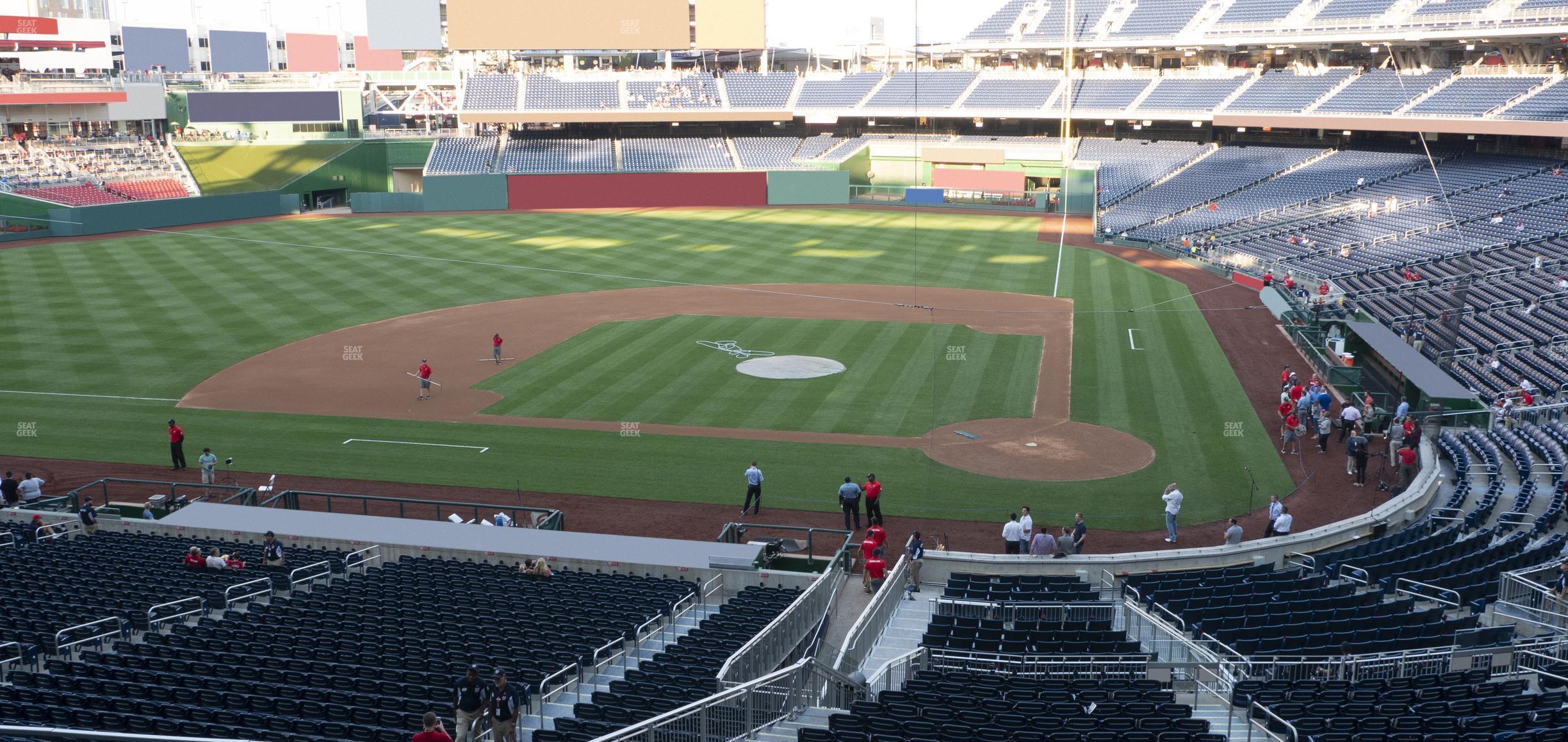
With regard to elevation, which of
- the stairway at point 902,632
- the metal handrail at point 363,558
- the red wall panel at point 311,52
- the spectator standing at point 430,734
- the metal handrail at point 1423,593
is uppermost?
the red wall panel at point 311,52

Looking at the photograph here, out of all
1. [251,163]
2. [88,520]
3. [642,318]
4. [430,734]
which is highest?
[251,163]

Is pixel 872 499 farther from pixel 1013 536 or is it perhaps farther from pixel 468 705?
pixel 468 705

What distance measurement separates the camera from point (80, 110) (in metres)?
69.5

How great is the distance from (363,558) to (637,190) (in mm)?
53418

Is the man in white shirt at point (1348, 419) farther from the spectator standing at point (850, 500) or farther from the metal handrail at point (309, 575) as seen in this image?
the metal handrail at point (309, 575)

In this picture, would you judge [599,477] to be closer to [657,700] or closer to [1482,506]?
[657,700]

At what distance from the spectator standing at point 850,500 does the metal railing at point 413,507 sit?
478 cm

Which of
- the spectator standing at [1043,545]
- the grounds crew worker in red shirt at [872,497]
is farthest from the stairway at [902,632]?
the grounds crew worker in red shirt at [872,497]

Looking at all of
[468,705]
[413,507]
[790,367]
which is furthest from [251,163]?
[468,705]

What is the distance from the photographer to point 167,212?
59.0m

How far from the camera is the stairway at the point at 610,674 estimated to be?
35.9ft

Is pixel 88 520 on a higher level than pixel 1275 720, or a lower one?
lower

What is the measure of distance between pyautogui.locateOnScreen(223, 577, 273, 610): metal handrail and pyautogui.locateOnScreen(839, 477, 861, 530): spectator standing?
29.5ft

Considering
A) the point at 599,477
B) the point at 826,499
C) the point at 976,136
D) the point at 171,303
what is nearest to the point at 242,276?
the point at 171,303
